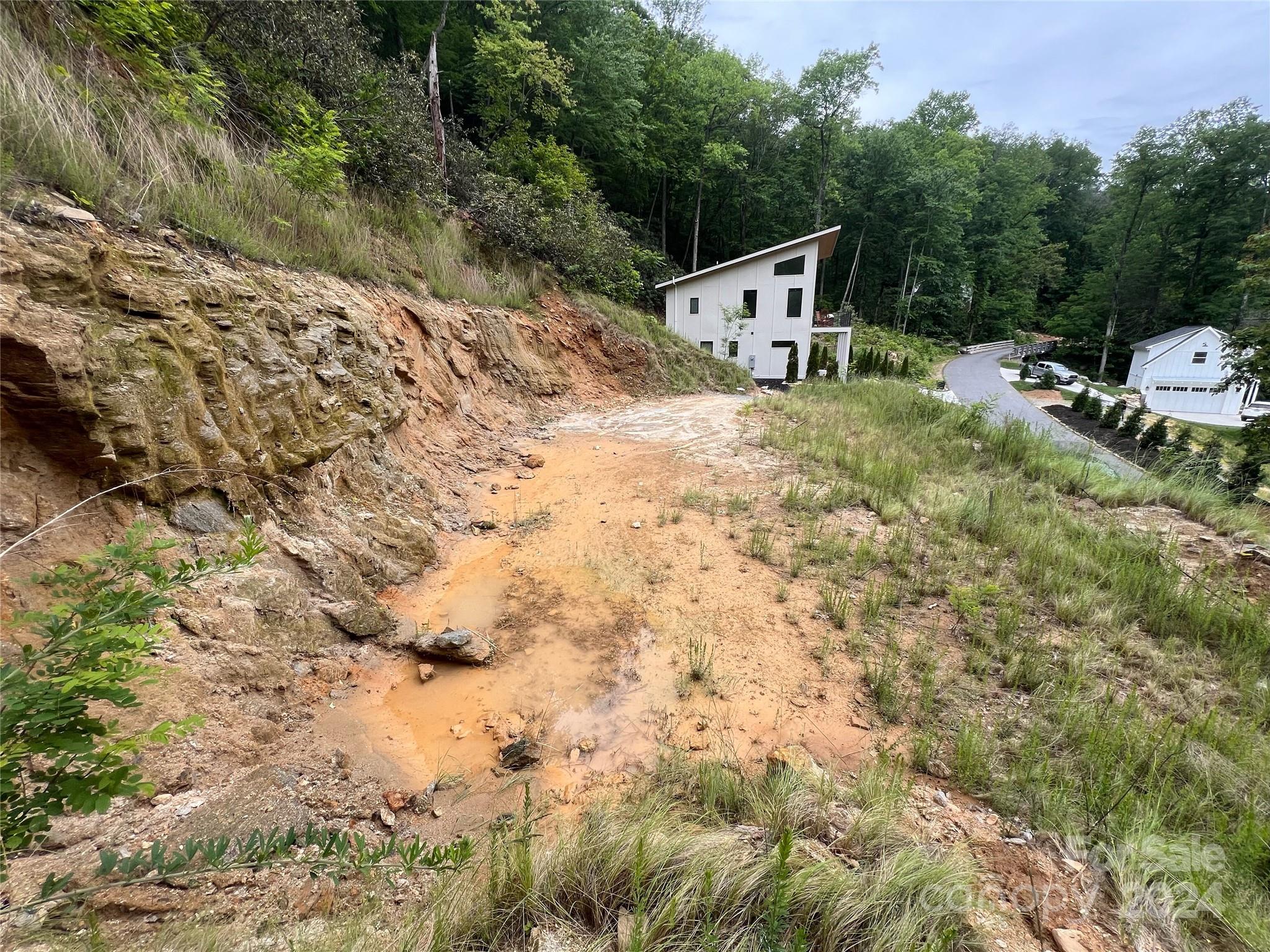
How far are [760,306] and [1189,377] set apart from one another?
2793cm

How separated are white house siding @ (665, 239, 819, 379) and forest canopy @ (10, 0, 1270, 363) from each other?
226 centimetres

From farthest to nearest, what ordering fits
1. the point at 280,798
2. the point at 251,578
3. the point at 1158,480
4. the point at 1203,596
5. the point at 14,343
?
the point at 1158,480 → the point at 1203,596 → the point at 251,578 → the point at 14,343 → the point at 280,798

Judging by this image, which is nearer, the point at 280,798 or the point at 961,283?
the point at 280,798

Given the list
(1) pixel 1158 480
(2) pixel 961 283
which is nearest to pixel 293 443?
(1) pixel 1158 480

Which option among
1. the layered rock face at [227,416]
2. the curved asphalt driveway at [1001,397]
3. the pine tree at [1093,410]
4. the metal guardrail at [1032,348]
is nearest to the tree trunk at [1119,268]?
the metal guardrail at [1032,348]

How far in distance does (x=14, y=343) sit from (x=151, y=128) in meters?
3.57

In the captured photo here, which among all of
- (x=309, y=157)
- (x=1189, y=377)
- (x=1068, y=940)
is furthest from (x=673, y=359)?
(x=1189, y=377)

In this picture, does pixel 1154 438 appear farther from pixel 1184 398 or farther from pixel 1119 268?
pixel 1119 268

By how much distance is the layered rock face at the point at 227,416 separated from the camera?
2.55 m

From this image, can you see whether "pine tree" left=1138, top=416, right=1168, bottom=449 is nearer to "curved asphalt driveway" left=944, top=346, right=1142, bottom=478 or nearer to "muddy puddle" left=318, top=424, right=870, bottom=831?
"curved asphalt driveway" left=944, top=346, right=1142, bottom=478

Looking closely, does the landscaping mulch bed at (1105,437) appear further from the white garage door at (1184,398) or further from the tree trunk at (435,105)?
the tree trunk at (435,105)

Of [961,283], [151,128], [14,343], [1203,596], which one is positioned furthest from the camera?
[961,283]

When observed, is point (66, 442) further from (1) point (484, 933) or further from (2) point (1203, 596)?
(2) point (1203, 596)

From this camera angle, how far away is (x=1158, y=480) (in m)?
6.73
